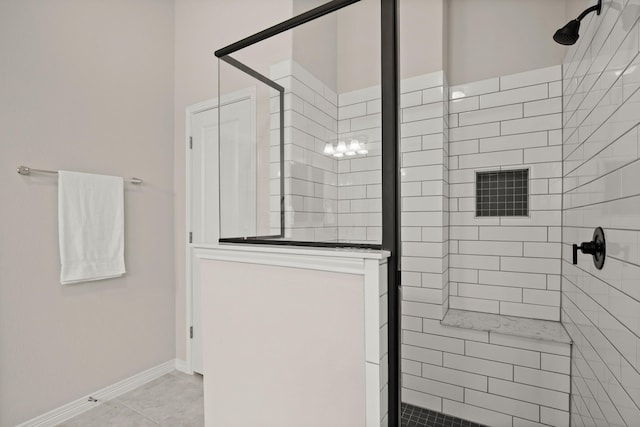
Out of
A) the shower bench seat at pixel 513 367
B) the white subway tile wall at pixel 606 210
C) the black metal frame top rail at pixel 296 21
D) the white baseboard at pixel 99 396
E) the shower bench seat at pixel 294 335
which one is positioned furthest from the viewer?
the white baseboard at pixel 99 396

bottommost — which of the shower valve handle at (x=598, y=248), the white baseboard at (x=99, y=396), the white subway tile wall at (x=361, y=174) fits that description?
the white baseboard at (x=99, y=396)

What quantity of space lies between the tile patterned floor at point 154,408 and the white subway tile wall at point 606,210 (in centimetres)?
192

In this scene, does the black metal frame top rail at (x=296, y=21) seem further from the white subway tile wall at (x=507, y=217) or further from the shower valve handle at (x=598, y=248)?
the white subway tile wall at (x=507, y=217)

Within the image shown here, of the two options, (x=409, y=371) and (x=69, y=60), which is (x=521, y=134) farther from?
(x=69, y=60)

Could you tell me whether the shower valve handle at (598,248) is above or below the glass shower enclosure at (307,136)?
below

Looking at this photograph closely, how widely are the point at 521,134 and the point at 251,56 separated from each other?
1.60 m

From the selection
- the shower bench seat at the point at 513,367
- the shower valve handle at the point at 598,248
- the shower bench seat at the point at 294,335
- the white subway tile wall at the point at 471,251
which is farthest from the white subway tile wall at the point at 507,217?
the shower bench seat at the point at 294,335

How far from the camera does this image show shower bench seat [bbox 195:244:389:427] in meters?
1.00

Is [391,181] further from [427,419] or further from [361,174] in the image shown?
[427,419]

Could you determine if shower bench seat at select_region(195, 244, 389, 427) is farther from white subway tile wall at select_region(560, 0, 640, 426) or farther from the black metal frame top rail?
the black metal frame top rail

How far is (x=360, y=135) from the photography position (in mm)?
1100

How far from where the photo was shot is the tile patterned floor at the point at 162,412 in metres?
1.90

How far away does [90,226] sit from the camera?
2.05 metres

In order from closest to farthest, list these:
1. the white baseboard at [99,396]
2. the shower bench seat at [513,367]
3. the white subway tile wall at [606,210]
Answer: the white subway tile wall at [606,210], the shower bench seat at [513,367], the white baseboard at [99,396]
